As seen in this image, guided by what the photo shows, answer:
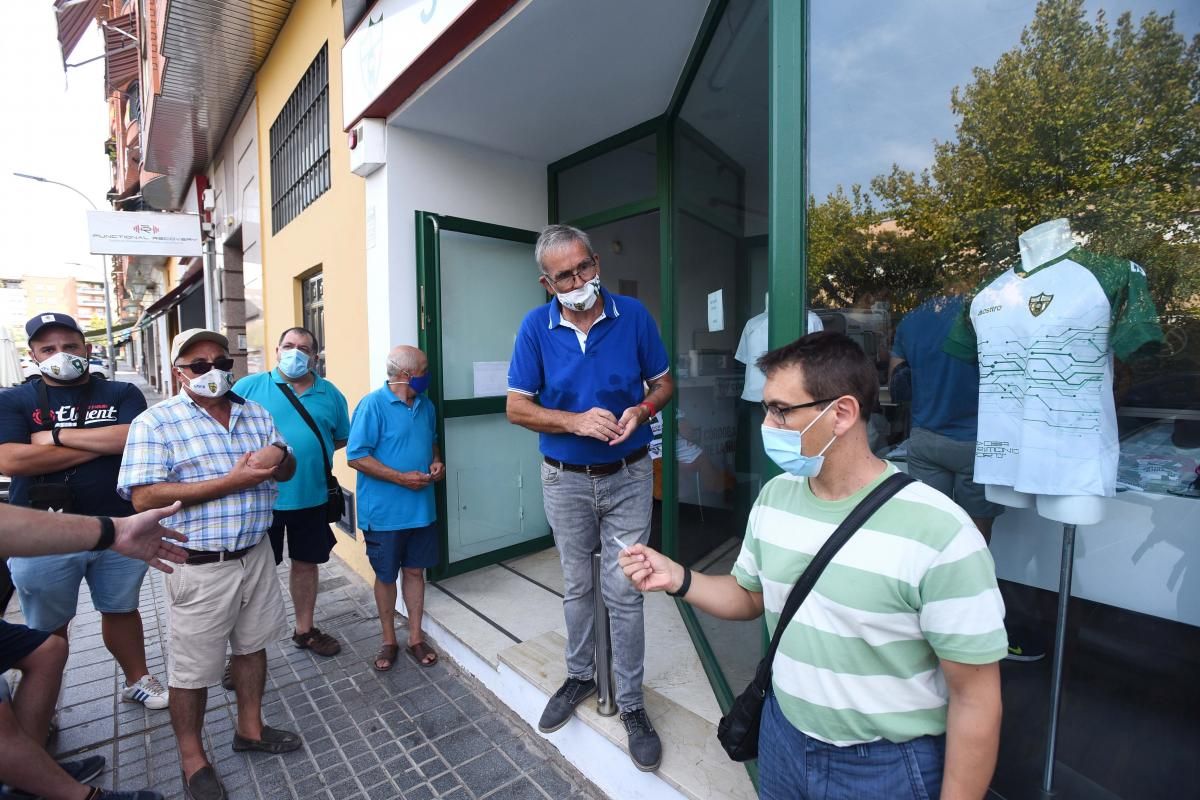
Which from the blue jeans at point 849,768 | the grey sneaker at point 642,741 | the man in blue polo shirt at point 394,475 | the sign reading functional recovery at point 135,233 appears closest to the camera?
the blue jeans at point 849,768

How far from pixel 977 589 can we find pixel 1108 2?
1.37 meters

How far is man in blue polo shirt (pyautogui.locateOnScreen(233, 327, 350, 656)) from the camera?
3316mm

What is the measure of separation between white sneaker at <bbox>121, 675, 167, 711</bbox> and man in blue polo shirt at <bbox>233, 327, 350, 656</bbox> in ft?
2.29

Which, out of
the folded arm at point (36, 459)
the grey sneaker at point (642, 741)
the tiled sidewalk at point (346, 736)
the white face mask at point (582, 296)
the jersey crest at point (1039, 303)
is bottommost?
the tiled sidewalk at point (346, 736)

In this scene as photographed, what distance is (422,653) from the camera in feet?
11.1

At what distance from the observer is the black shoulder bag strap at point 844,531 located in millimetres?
1147

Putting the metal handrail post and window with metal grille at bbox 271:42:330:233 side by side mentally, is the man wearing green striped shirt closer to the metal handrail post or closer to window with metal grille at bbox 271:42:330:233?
the metal handrail post

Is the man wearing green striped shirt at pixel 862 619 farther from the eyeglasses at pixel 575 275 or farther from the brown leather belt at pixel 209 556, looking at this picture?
the brown leather belt at pixel 209 556

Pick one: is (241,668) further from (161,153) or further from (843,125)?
(161,153)

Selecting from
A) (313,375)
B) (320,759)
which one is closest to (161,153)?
(313,375)

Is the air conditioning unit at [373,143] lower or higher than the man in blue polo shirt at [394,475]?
higher

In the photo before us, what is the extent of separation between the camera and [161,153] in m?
9.45

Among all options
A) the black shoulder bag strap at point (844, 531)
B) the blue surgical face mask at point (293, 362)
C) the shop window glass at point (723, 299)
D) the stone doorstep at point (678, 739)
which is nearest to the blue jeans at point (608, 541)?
the stone doorstep at point (678, 739)

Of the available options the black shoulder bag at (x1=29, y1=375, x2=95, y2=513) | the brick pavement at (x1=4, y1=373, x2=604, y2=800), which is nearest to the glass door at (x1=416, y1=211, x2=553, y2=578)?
the brick pavement at (x1=4, y1=373, x2=604, y2=800)
